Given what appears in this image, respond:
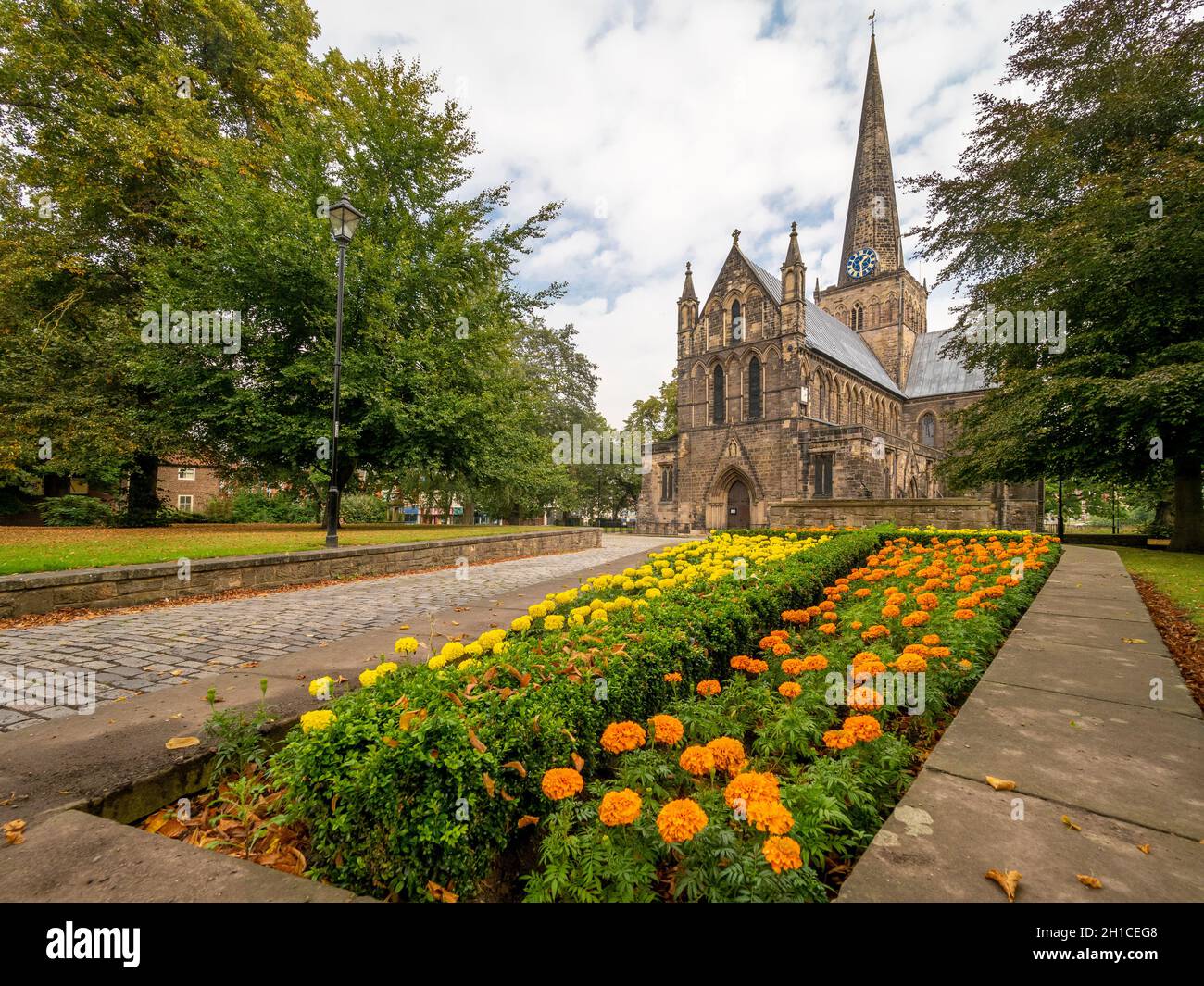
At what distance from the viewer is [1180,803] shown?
64.2 inches

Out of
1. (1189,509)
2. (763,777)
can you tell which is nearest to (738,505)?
(1189,509)

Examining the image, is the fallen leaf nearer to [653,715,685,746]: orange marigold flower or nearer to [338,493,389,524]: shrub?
[653,715,685,746]: orange marigold flower

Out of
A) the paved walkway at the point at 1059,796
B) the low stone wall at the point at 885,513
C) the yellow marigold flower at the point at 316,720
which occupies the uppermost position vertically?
the low stone wall at the point at 885,513

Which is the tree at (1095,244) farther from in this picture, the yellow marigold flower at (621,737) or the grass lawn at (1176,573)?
the yellow marigold flower at (621,737)

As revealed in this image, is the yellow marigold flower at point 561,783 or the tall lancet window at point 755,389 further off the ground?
the tall lancet window at point 755,389

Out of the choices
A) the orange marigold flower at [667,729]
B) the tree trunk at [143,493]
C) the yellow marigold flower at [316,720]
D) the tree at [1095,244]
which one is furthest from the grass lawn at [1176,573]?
the tree trunk at [143,493]

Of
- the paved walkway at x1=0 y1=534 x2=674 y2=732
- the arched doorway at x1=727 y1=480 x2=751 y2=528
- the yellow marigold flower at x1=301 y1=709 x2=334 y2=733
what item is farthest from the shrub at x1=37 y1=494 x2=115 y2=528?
the arched doorway at x1=727 y1=480 x2=751 y2=528

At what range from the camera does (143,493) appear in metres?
16.7

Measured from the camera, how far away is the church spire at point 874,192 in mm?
41781

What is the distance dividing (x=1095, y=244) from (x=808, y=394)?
18.4m

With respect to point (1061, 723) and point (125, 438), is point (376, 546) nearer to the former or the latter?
point (125, 438)

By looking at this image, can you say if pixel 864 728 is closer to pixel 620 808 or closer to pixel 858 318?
pixel 620 808
